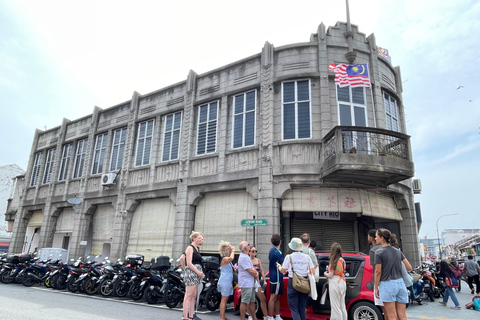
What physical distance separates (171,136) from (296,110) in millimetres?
7148

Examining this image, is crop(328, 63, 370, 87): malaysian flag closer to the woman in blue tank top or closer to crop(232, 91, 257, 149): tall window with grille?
crop(232, 91, 257, 149): tall window with grille

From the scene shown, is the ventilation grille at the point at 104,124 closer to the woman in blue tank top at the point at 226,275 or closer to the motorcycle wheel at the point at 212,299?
the motorcycle wheel at the point at 212,299

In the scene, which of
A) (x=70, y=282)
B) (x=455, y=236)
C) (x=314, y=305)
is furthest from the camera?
(x=455, y=236)

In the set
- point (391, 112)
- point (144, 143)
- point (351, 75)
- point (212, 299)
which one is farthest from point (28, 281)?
point (391, 112)

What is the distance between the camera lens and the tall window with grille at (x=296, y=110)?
12.9m

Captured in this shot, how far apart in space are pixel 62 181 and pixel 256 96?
15.9 metres

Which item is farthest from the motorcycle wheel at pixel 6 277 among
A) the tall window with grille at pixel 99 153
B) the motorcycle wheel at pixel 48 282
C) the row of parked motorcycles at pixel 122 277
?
the tall window with grille at pixel 99 153

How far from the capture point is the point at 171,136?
1697 cm

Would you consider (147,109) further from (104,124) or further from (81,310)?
(81,310)

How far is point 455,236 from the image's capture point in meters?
106

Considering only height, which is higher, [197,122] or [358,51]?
[358,51]

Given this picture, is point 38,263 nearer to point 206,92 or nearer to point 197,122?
point 197,122

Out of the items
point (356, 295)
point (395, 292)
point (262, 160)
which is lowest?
point (356, 295)

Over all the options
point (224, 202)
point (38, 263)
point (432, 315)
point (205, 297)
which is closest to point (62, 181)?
point (38, 263)
